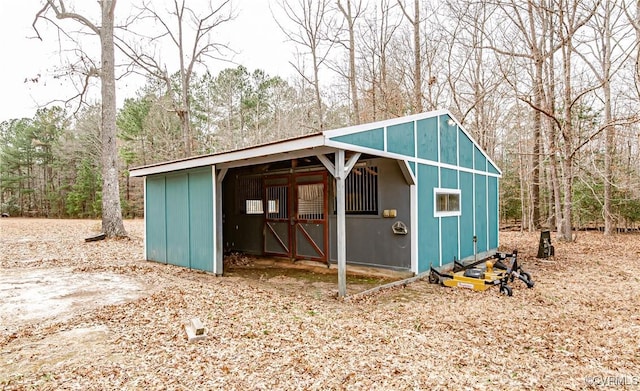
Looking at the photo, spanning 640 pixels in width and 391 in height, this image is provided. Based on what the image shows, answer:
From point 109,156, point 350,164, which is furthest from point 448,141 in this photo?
point 109,156

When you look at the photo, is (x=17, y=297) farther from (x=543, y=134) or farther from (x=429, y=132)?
(x=543, y=134)

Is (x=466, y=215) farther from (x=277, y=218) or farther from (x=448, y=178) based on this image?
(x=277, y=218)

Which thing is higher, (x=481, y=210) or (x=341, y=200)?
(x=341, y=200)

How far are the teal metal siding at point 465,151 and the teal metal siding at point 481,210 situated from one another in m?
0.59

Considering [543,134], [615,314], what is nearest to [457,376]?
[615,314]

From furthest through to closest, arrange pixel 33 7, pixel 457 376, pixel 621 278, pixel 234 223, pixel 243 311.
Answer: pixel 33 7
pixel 234 223
pixel 621 278
pixel 243 311
pixel 457 376

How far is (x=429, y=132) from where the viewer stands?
6812 mm

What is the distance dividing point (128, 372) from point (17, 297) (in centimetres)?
358

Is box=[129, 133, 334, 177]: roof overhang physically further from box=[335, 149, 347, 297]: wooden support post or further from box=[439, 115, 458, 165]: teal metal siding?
box=[439, 115, 458, 165]: teal metal siding

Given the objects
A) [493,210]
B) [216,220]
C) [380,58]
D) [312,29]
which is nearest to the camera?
[216,220]

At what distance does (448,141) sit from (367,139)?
293 centimetres

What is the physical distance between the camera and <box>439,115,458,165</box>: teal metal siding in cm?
723

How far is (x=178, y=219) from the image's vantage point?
754 centimetres

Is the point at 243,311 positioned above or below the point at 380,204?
below
